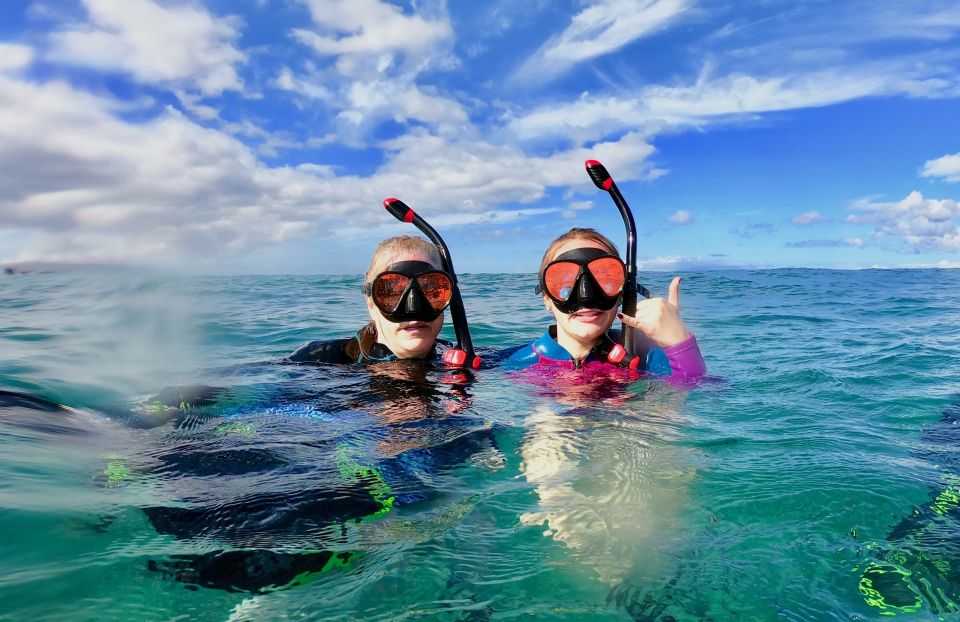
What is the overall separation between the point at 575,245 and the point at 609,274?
0.30 m

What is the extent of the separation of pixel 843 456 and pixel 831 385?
77.8 inches

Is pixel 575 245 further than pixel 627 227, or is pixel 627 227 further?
Answer: pixel 627 227

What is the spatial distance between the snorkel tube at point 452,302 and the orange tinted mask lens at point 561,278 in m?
0.63

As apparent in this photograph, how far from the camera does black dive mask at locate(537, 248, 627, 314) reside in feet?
12.2

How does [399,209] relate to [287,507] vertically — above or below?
above

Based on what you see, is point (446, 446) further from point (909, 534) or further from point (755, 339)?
point (755, 339)

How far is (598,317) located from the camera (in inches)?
151

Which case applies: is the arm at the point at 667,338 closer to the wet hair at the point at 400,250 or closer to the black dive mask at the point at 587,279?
the black dive mask at the point at 587,279

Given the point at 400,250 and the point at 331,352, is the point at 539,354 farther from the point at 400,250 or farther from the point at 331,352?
the point at 331,352

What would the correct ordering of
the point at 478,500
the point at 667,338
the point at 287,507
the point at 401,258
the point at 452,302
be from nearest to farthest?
the point at 287,507, the point at 478,500, the point at 667,338, the point at 401,258, the point at 452,302

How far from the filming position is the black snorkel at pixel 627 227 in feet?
12.6

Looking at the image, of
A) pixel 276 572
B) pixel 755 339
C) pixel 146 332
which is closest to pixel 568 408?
pixel 276 572

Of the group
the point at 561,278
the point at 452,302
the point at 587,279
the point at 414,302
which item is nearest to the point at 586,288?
the point at 587,279

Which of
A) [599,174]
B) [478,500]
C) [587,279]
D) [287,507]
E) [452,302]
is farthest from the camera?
[599,174]
